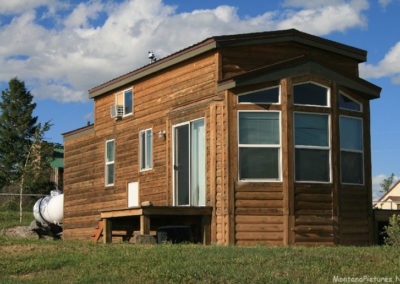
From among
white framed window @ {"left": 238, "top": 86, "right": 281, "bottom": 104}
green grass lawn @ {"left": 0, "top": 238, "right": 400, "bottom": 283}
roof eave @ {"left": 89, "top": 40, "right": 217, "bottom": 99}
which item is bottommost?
green grass lawn @ {"left": 0, "top": 238, "right": 400, "bottom": 283}

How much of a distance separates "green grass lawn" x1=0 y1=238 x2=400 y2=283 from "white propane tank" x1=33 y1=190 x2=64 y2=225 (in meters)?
11.9

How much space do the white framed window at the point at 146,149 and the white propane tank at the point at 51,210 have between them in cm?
666

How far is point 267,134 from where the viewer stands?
16594mm

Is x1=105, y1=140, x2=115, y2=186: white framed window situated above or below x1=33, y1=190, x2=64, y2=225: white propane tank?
above

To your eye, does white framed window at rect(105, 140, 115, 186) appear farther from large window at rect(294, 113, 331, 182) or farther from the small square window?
the small square window

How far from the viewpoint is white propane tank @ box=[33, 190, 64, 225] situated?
26188 mm

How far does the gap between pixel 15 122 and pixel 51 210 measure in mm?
29120

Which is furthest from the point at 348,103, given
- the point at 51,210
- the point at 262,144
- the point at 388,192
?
the point at 388,192

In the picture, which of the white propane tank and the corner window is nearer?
the corner window

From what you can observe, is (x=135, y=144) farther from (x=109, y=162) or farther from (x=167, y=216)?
(x=167, y=216)

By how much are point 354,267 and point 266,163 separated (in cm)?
536

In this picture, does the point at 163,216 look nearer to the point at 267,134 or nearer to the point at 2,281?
the point at 267,134

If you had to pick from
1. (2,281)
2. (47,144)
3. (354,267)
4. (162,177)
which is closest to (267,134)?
(162,177)

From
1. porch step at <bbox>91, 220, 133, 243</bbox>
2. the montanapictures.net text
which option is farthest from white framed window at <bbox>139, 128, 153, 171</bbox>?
the montanapictures.net text
